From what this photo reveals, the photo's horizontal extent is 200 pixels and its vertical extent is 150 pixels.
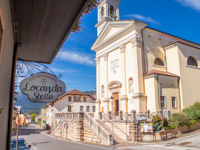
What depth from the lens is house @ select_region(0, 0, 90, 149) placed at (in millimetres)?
2574

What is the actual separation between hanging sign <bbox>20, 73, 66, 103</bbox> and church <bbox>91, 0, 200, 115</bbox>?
1976cm

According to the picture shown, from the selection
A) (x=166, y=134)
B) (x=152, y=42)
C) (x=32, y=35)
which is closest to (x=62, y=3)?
(x=32, y=35)

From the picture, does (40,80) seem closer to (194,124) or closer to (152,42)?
(194,124)

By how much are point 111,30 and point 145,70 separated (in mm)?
9084

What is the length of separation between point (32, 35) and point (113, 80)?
25.2 metres

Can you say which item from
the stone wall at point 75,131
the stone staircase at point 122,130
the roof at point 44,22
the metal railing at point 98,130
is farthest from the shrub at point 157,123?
the roof at point 44,22

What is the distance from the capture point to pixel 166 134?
1883cm

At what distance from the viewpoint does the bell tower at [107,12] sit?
110 ft

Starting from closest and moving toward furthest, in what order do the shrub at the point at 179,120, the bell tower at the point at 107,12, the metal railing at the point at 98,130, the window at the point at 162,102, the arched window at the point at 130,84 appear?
the metal railing at the point at 98,130, the shrub at the point at 179,120, the window at the point at 162,102, the arched window at the point at 130,84, the bell tower at the point at 107,12

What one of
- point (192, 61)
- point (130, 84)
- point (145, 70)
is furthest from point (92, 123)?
point (192, 61)

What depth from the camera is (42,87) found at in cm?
413

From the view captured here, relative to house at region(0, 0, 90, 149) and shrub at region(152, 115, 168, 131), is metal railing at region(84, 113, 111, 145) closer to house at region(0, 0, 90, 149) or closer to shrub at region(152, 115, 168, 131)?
shrub at region(152, 115, 168, 131)

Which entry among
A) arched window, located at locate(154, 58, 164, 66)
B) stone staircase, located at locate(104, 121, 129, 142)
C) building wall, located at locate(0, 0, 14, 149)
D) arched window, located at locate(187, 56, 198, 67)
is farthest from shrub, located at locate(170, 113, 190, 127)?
building wall, located at locate(0, 0, 14, 149)

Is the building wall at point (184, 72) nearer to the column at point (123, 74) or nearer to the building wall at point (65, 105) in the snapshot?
the column at point (123, 74)
